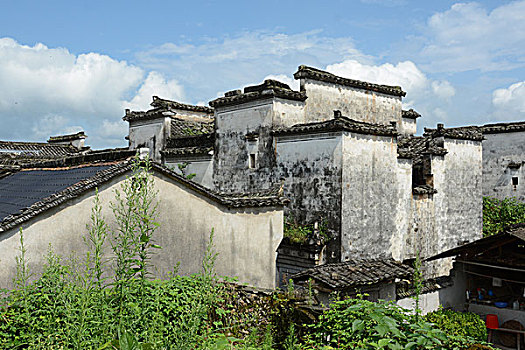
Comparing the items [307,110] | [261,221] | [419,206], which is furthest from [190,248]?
[419,206]

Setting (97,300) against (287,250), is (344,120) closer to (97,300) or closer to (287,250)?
(287,250)

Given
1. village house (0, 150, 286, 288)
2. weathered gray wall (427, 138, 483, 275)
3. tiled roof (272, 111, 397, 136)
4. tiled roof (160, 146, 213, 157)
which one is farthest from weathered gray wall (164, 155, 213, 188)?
weathered gray wall (427, 138, 483, 275)

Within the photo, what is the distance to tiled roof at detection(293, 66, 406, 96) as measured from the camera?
14.3 meters

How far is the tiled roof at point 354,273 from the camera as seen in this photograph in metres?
9.05

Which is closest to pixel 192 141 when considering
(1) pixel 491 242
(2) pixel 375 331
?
(1) pixel 491 242

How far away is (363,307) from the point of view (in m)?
5.21

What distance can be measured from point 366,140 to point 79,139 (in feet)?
74.4

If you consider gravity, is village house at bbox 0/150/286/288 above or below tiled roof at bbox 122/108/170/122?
below

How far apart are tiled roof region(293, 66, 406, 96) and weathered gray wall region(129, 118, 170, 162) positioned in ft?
21.1

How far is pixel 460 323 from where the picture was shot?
1062cm

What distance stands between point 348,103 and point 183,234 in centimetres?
925

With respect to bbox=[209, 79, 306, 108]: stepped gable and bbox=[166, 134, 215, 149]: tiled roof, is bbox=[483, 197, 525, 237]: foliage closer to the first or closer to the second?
bbox=[209, 79, 306, 108]: stepped gable

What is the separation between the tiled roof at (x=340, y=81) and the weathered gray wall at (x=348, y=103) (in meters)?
0.12

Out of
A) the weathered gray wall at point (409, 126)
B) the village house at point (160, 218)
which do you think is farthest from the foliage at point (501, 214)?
the village house at point (160, 218)
